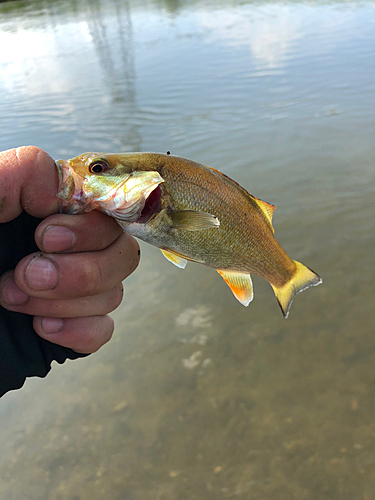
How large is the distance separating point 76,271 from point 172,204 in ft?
1.77

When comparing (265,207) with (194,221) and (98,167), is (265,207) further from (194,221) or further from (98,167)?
(98,167)

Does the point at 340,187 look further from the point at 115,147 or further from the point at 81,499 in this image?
the point at 81,499

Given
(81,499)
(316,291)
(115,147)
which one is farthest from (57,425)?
(115,147)

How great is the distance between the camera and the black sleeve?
175 cm

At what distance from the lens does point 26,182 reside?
1590 mm

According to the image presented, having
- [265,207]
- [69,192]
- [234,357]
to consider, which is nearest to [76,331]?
[69,192]

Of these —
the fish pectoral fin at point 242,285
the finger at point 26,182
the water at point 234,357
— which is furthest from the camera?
the water at point 234,357

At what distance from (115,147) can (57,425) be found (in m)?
5.53

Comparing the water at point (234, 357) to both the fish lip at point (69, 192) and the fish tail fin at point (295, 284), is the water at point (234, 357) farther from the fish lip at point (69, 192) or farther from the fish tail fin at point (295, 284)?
the fish lip at point (69, 192)

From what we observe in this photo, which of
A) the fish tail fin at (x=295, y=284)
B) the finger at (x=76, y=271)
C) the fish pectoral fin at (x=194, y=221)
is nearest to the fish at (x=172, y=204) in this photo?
the fish pectoral fin at (x=194, y=221)

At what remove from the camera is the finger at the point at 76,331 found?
1940 millimetres

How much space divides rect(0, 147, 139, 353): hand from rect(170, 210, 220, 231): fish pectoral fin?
341 millimetres

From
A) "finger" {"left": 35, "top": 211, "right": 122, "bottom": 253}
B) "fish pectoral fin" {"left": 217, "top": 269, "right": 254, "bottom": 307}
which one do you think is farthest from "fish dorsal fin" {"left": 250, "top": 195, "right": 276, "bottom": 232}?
"finger" {"left": 35, "top": 211, "right": 122, "bottom": 253}

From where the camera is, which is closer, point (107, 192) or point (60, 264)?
point (107, 192)
